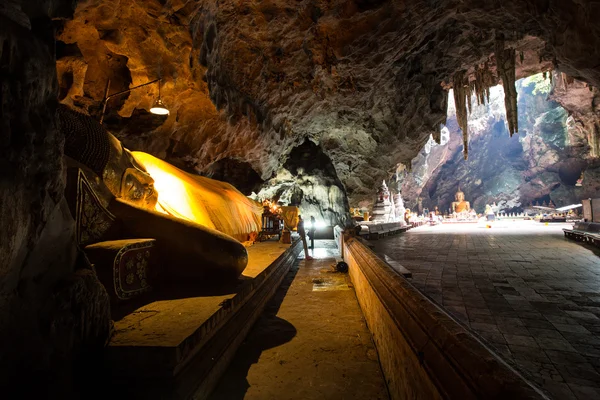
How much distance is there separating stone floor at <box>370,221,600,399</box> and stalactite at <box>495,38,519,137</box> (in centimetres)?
428

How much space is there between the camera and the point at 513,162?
40.9 meters

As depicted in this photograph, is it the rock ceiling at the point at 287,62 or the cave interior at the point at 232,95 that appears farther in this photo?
the rock ceiling at the point at 287,62

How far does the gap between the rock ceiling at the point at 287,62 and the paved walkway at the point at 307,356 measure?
197 inches

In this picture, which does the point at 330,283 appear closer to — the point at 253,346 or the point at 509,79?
the point at 253,346

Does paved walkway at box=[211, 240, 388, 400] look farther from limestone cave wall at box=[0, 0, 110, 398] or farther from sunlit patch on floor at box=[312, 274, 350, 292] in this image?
limestone cave wall at box=[0, 0, 110, 398]

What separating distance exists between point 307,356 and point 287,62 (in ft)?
29.5

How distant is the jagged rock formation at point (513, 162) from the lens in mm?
32250

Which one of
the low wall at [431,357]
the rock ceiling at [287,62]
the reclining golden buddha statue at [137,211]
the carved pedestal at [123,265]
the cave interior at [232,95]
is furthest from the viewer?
the rock ceiling at [287,62]

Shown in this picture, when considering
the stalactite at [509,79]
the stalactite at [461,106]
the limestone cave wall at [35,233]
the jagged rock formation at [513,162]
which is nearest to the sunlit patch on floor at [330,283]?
the limestone cave wall at [35,233]

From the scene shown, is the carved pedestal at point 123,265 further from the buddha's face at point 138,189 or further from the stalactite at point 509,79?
the stalactite at point 509,79

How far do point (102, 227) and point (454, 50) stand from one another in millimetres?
13105

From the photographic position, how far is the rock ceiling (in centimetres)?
485

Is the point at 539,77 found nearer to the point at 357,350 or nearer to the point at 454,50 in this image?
the point at 454,50

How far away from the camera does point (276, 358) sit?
3.00m
